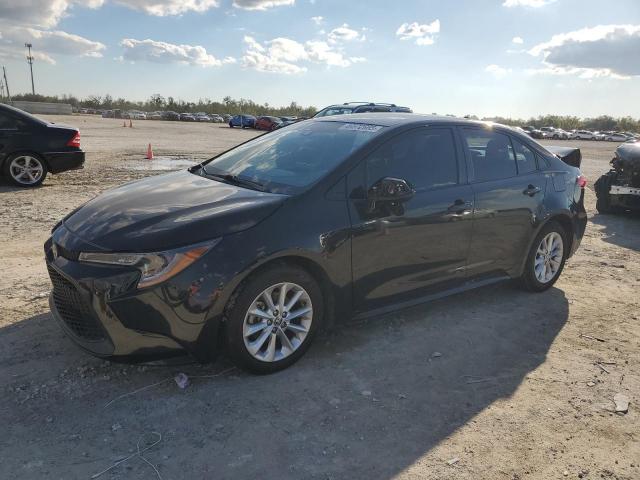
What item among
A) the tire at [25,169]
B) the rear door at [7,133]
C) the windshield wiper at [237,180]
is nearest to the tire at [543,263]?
the windshield wiper at [237,180]

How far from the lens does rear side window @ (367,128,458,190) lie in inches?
155

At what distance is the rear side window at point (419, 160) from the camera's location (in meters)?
3.93

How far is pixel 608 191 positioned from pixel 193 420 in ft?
29.0

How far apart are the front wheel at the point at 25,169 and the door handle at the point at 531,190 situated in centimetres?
860

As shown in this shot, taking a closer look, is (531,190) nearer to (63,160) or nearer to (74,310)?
(74,310)

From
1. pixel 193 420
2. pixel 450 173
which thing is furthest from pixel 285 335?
pixel 450 173

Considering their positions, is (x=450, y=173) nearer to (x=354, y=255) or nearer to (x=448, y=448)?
(x=354, y=255)

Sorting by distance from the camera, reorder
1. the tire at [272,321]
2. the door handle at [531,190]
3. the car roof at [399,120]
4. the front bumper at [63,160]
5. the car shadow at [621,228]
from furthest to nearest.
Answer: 1. the front bumper at [63,160]
2. the car shadow at [621,228]
3. the door handle at [531,190]
4. the car roof at [399,120]
5. the tire at [272,321]

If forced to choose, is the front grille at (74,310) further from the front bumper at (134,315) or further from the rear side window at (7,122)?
the rear side window at (7,122)

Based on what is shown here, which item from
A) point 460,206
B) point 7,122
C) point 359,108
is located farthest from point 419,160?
point 359,108

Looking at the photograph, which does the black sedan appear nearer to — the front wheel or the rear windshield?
the front wheel

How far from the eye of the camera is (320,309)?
363cm

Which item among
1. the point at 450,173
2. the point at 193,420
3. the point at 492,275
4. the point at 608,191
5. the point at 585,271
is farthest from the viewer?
the point at 608,191

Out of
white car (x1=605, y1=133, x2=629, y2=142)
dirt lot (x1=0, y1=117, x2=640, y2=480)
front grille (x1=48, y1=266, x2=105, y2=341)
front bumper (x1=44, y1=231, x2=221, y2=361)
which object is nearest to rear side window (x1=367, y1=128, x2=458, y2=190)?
dirt lot (x1=0, y1=117, x2=640, y2=480)
